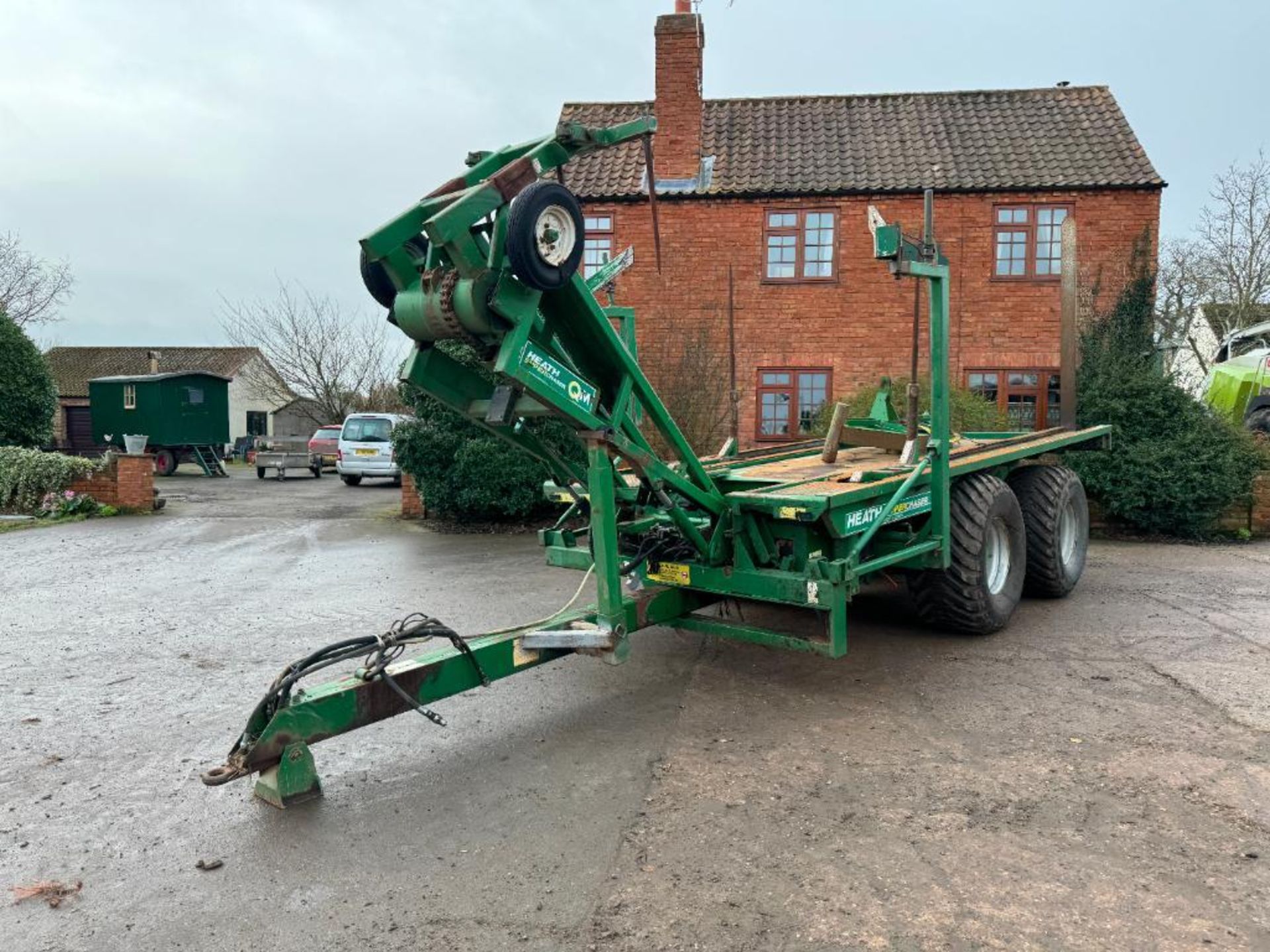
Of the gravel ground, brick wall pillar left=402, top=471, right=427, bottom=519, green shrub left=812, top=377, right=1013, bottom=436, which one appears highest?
green shrub left=812, top=377, right=1013, bottom=436

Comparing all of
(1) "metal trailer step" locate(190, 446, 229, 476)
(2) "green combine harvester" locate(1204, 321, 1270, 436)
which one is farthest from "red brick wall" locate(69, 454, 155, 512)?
(2) "green combine harvester" locate(1204, 321, 1270, 436)

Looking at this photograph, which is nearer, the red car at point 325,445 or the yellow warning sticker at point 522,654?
the yellow warning sticker at point 522,654

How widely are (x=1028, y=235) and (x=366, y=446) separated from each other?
48.1 ft

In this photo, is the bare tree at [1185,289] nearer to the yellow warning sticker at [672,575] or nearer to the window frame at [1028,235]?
the window frame at [1028,235]

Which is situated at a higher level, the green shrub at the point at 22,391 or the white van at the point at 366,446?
the green shrub at the point at 22,391

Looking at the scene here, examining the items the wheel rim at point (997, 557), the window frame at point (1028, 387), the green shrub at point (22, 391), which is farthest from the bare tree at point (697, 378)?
the green shrub at point (22, 391)

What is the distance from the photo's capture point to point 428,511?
1420cm

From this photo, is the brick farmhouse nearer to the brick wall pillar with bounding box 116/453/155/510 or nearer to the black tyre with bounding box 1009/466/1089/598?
the black tyre with bounding box 1009/466/1089/598

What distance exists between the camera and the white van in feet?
69.4

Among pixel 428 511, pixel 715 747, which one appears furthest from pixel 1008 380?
pixel 715 747

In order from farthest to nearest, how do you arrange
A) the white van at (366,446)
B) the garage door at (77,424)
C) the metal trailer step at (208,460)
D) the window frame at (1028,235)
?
the garage door at (77,424) → the metal trailer step at (208,460) → the white van at (366,446) → the window frame at (1028,235)

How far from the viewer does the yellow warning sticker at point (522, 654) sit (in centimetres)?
430

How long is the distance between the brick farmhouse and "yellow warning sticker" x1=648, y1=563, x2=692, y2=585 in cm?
1032

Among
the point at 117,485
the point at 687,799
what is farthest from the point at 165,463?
the point at 687,799
